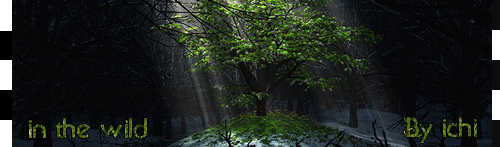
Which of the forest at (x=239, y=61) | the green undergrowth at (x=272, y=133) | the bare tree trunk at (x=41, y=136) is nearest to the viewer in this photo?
the forest at (x=239, y=61)

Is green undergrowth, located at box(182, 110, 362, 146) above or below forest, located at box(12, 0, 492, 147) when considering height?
below

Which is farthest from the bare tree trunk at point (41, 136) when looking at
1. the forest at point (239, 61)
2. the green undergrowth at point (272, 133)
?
the green undergrowth at point (272, 133)

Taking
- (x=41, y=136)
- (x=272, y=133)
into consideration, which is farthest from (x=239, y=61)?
(x=41, y=136)

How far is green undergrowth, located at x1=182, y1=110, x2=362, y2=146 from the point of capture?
12447 mm

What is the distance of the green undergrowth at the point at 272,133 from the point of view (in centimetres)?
1245

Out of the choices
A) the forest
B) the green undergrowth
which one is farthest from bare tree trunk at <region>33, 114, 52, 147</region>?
the green undergrowth

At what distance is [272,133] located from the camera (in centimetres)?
1319

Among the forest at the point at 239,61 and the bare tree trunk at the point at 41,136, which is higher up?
the forest at the point at 239,61

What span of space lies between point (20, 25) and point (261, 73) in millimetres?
10469

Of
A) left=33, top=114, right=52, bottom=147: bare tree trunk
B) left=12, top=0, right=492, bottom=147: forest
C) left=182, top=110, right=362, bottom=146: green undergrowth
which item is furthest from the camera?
left=182, top=110, right=362, bottom=146: green undergrowth

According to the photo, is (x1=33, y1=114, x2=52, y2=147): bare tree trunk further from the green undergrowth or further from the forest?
the green undergrowth

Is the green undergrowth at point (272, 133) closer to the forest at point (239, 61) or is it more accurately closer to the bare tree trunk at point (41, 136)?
the forest at point (239, 61)

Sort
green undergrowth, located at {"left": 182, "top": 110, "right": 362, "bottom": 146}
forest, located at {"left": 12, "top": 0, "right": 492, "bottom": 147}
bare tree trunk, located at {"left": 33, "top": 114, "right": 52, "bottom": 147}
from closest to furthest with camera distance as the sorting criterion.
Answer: forest, located at {"left": 12, "top": 0, "right": 492, "bottom": 147}, bare tree trunk, located at {"left": 33, "top": 114, "right": 52, "bottom": 147}, green undergrowth, located at {"left": 182, "top": 110, "right": 362, "bottom": 146}

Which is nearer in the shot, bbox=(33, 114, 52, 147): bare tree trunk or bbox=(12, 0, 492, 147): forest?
bbox=(12, 0, 492, 147): forest
